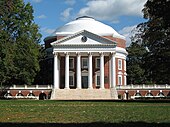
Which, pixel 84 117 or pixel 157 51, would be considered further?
pixel 157 51

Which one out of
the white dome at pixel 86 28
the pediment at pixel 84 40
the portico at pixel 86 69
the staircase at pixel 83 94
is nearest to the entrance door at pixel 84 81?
the portico at pixel 86 69

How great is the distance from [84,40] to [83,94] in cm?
1228

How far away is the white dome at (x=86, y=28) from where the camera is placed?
84375mm

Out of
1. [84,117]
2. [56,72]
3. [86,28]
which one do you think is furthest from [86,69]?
[84,117]

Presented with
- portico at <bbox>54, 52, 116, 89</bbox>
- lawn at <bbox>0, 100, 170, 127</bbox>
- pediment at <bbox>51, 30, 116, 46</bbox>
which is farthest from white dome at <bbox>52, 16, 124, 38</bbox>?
lawn at <bbox>0, 100, 170, 127</bbox>

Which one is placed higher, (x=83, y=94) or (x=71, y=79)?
(x=71, y=79)

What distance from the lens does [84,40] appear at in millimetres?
75312

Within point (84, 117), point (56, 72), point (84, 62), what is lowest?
point (84, 117)

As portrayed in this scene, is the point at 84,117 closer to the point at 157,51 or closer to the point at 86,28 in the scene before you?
the point at 157,51

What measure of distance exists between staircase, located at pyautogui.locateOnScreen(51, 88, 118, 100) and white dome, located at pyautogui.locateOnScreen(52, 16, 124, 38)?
57.5ft

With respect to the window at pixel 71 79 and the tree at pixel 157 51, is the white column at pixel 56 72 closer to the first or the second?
the window at pixel 71 79

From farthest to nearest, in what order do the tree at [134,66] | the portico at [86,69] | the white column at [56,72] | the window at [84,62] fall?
the tree at [134,66], the window at [84,62], the white column at [56,72], the portico at [86,69]

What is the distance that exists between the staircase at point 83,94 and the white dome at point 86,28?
17.5 meters

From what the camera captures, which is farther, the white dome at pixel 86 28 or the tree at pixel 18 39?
the white dome at pixel 86 28
